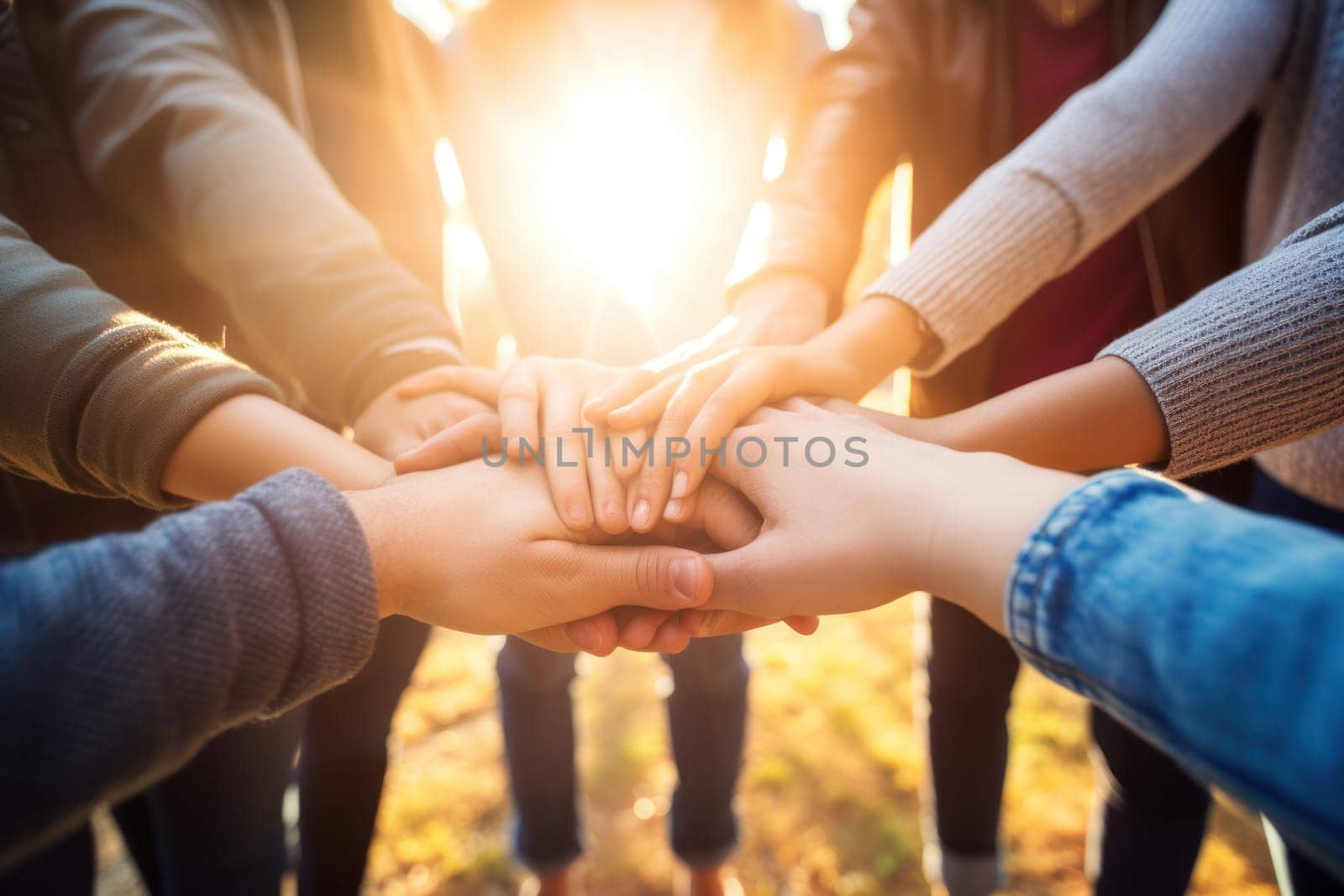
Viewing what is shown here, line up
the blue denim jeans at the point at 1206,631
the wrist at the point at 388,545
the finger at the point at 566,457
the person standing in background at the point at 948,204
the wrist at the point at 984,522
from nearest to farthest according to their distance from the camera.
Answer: the blue denim jeans at the point at 1206,631 → the wrist at the point at 984,522 → the wrist at the point at 388,545 → the finger at the point at 566,457 → the person standing in background at the point at 948,204

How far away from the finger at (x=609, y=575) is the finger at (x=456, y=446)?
0.28 metres

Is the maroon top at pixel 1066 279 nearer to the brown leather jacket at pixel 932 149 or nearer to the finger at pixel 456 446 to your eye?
the brown leather jacket at pixel 932 149

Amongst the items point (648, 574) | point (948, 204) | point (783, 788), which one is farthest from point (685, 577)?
point (783, 788)

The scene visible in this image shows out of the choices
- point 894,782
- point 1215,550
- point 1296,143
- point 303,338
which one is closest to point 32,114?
point 303,338

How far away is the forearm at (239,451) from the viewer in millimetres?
907

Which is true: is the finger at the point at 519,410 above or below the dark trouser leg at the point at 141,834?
above

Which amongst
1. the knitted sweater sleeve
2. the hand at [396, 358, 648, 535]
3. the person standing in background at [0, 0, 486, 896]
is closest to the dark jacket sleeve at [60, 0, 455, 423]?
the person standing in background at [0, 0, 486, 896]

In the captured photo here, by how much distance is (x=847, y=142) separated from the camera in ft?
4.62

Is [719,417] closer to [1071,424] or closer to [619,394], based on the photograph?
[619,394]

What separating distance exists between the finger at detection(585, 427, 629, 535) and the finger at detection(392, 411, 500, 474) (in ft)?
0.61

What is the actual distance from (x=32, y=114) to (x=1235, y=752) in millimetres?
1804

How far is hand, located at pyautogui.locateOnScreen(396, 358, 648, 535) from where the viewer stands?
0.96 metres

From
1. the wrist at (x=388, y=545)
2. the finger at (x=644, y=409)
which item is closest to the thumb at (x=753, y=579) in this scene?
the finger at (x=644, y=409)

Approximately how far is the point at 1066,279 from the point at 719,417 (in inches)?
35.9
